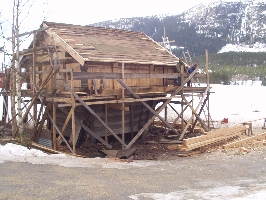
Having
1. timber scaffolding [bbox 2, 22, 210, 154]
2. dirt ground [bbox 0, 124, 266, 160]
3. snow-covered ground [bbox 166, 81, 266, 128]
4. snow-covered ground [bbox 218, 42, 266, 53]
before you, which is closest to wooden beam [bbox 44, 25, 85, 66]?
timber scaffolding [bbox 2, 22, 210, 154]

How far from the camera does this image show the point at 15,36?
46.3ft

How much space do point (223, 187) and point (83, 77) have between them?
7818mm

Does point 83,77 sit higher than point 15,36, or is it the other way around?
point 15,36

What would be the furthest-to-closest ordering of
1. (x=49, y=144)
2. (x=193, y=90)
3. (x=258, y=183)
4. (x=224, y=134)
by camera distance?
(x=193, y=90), (x=224, y=134), (x=49, y=144), (x=258, y=183)

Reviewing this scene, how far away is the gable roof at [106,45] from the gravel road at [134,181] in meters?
5.76

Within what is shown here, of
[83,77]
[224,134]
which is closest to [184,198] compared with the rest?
[83,77]

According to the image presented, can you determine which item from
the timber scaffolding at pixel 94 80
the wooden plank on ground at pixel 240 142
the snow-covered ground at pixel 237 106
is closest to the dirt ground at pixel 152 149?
the wooden plank on ground at pixel 240 142

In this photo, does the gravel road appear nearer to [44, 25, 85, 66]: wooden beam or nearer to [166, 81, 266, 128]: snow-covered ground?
[44, 25, 85, 66]: wooden beam

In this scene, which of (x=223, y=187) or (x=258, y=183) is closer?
(x=223, y=187)

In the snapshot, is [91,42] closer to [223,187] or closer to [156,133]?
[156,133]

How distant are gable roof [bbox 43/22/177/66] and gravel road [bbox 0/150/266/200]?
18.9 ft

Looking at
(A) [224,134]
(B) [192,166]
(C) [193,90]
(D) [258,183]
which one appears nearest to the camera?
(D) [258,183]

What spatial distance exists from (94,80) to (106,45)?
7.77ft

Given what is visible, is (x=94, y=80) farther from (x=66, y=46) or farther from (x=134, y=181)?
(x=134, y=181)
